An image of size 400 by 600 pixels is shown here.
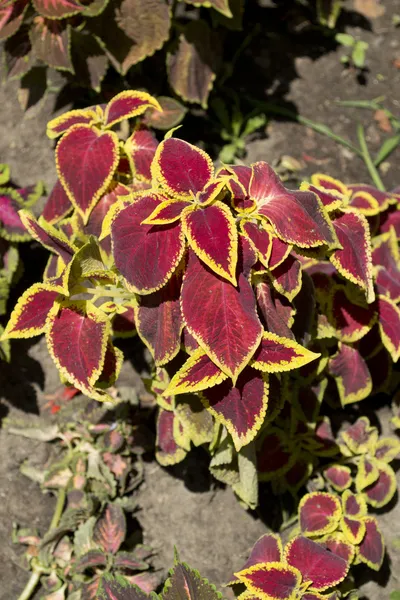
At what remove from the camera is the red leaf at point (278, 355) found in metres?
1.33

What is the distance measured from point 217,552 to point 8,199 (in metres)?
1.14

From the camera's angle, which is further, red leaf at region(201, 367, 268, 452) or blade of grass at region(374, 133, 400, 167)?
blade of grass at region(374, 133, 400, 167)

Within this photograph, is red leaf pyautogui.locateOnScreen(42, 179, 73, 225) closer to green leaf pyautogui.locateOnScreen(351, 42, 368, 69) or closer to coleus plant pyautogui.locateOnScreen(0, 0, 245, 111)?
coleus plant pyautogui.locateOnScreen(0, 0, 245, 111)

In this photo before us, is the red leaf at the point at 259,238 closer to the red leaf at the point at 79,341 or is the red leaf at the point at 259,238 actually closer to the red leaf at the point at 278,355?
the red leaf at the point at 278,355

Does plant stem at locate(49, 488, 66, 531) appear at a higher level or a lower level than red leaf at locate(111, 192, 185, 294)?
lower

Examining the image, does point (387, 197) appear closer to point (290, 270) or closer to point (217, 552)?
point (290, 270)

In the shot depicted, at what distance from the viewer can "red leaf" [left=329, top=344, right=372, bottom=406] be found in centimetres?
182

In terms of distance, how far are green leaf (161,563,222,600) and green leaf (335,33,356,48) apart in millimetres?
2212

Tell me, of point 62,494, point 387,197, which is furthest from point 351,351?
point 62,494

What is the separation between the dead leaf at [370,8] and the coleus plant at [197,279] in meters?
1.54

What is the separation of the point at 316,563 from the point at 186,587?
36 centimetres

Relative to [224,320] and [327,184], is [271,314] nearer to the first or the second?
[224,320]

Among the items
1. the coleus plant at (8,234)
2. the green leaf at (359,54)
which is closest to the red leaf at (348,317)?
the coleus plant at (8,234)

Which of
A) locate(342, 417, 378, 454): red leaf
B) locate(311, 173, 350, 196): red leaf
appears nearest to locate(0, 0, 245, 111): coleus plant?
locate(311, 173, 350, 196): red leaf
